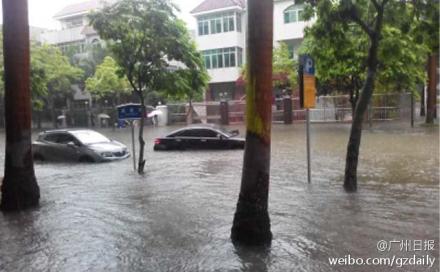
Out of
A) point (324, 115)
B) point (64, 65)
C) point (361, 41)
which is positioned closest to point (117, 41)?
point (361, 41)

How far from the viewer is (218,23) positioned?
44750 millimetres

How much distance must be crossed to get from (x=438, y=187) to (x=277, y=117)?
25.7 m

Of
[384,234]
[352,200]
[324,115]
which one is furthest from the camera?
[324,115]

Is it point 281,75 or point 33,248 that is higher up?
point 281,75

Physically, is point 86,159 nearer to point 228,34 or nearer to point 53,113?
point 228,34

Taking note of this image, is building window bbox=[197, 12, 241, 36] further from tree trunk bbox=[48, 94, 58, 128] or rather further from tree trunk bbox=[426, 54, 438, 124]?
tree trunk bbox=[426, 54, 438, 124]

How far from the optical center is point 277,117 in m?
37.2

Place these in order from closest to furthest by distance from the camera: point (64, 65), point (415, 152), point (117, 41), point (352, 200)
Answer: point (352, 200)
point (117, 41)
point (415, 152)
point (64, 65)

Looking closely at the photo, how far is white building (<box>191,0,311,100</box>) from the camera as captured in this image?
43094 millimetres

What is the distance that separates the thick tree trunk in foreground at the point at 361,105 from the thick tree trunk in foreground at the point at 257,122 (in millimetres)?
4494

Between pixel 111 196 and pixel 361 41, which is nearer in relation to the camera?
pixel 111 196

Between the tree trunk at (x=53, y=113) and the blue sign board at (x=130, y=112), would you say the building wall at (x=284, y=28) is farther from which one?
the blue sign board at (x=130, y=112)

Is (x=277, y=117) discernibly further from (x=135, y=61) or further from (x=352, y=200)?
(x=352, y=200)

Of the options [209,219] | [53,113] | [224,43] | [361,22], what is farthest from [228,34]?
[209,219]
